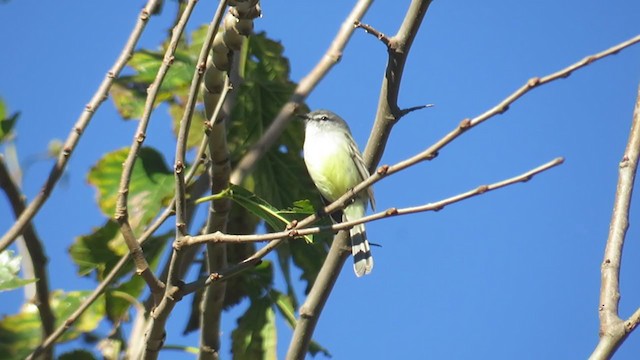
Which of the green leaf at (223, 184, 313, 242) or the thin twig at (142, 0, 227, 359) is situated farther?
the green leaf at (223, 184, 313, 242)

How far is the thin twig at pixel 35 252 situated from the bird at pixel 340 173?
1882 mm

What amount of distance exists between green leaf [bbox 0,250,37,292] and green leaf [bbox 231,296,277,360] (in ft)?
5.51

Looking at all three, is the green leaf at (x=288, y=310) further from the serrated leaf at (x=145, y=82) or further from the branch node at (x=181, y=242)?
the branch node at (x=181, y=242)

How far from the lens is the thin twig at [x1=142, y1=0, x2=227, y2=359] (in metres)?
2.69

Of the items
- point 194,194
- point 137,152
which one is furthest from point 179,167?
point 194,194

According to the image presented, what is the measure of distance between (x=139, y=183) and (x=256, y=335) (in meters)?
0.91

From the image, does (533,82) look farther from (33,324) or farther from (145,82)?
(145,82)

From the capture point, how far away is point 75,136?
Answer: 2.85m

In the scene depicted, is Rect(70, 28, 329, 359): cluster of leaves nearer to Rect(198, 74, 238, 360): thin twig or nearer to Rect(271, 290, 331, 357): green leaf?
Rect(271, 290, 331, 357): green leaf

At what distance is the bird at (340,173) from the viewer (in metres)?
4.80

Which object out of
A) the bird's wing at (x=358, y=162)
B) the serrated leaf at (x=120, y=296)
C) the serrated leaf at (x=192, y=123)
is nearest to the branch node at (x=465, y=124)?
the serrated leaf at (x=120, y=296)

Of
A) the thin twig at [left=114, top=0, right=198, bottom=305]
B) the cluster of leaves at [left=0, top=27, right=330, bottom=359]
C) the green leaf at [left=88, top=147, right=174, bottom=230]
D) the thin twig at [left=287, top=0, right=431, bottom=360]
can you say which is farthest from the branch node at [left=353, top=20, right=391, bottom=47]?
the green leaf at [left=88, top=147, right=174, bottom=230]

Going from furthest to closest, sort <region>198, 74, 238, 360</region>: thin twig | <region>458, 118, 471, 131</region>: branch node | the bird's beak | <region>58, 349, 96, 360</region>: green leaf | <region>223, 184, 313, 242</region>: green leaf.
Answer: the bird's beak, <region>58, 349, 96, 360</region>: green leaf, <region>198, 74, 238, 360</region>: thin twig, <region>223, 184, 313, 242</region>: green leaf, <region>458, 118, 471, 131</region>: branch node

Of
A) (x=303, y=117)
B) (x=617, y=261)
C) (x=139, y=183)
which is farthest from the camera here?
→ (x=303, y=117)
